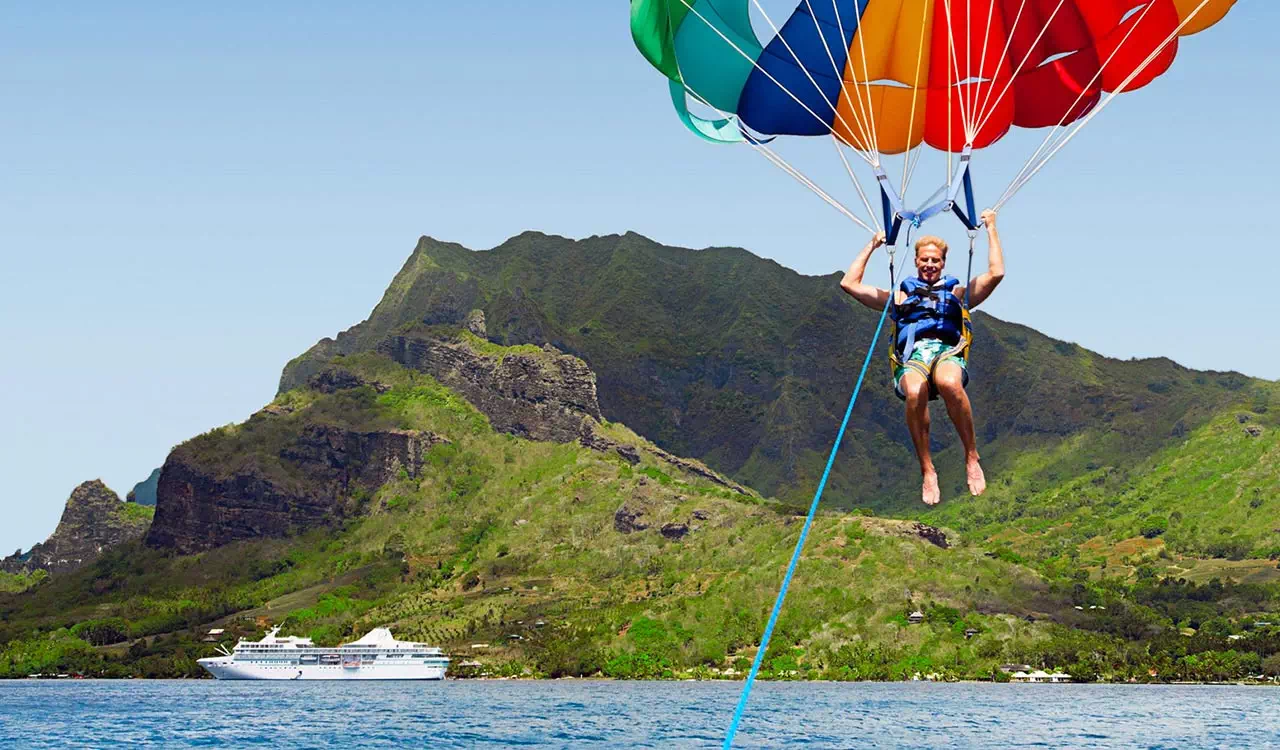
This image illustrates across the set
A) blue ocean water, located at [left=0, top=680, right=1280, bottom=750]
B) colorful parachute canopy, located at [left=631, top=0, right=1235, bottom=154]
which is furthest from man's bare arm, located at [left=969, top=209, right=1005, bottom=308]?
blue ocean water, located at [left=0, top=680, right=1280, bottom=750]

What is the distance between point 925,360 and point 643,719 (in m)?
115

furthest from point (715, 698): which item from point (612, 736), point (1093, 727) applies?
point (612, 736)

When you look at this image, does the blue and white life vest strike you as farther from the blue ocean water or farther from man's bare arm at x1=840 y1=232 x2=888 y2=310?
the blue ocean water

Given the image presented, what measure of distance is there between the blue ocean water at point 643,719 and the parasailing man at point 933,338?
8348cm

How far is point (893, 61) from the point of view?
93.5ft

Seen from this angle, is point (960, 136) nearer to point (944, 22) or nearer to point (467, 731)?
point (944, 22)

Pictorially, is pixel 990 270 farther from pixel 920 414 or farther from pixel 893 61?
pixel 893 61

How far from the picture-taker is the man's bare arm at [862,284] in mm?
20750

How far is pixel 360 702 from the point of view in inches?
6959

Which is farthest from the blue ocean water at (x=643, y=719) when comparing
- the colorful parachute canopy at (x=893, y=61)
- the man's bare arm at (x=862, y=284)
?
the man's bare arm at (x=862, y=284)

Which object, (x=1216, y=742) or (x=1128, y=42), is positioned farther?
(x=1216, y=742)

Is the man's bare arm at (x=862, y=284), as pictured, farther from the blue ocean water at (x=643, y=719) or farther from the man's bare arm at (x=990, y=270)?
the blue ocean water at (x=643, y=719)

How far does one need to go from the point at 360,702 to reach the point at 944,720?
7361 centimetres

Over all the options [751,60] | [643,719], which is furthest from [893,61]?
[643,719]
